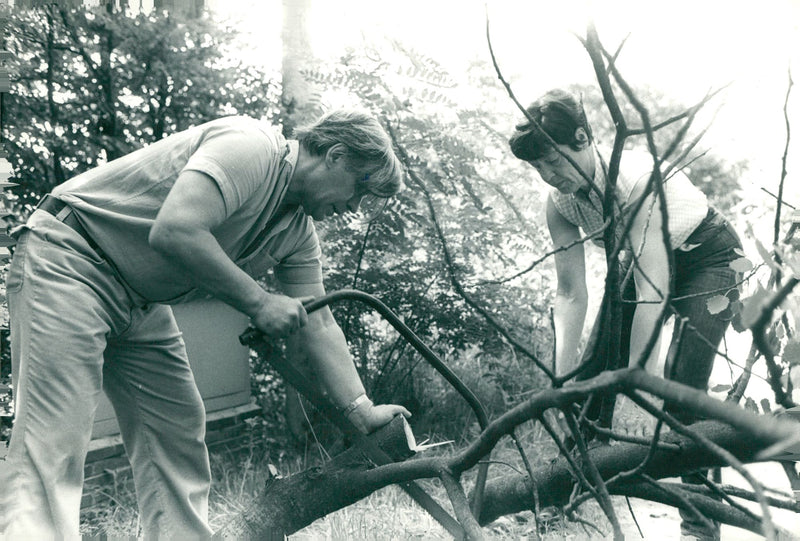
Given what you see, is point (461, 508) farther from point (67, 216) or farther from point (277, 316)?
point (67, 216)

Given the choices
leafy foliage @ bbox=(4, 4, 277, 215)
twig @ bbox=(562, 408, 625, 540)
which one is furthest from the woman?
leafy foliage @ bbox=(4, 4, 277, 215)

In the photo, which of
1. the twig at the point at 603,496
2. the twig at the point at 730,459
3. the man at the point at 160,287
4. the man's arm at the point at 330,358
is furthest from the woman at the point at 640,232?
the twig at the point at 730,459

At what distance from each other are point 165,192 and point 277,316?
521 millimetres

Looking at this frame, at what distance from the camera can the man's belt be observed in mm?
2055

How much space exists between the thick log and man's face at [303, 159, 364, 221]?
2.18 feet

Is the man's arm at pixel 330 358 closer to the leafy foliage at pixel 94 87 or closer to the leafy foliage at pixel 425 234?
the leafy foliage at pixel 425 234

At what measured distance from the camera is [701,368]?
2.47 m

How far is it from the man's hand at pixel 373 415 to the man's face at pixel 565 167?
2.98 feet

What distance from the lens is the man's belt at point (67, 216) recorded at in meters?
2.05

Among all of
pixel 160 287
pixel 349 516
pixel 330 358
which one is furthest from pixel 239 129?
pixel 349 516

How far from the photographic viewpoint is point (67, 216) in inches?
81.1

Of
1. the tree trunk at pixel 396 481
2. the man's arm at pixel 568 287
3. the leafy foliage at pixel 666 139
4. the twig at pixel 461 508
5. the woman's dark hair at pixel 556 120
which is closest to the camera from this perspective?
the twig at pixel 461 508

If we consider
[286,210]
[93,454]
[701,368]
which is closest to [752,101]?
[701,368]

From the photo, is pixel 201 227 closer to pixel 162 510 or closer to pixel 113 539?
pixel 162 510
